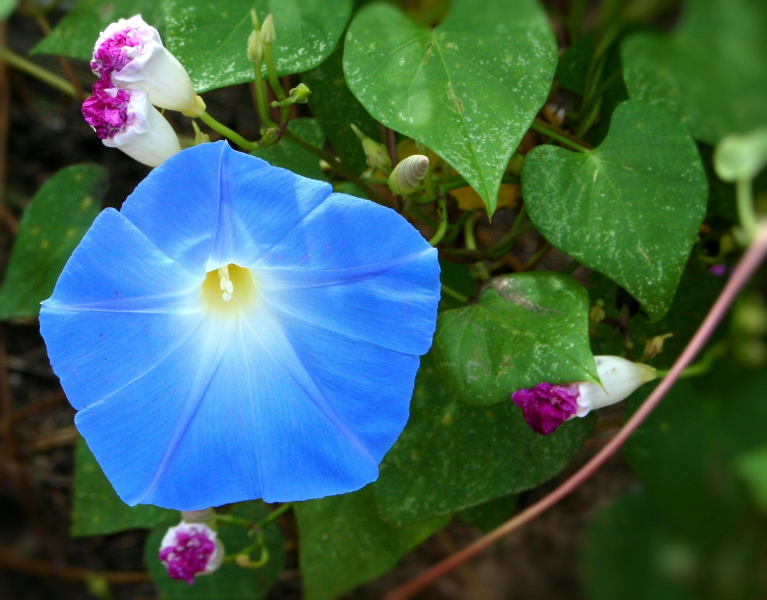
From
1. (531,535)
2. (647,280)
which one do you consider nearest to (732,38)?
(647,280)

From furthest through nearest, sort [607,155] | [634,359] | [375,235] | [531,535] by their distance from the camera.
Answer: [531,535] → [634,359] → [607,155] → [375,235]

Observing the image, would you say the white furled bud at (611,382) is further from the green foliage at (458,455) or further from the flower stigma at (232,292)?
the flower stigma at (232,292)

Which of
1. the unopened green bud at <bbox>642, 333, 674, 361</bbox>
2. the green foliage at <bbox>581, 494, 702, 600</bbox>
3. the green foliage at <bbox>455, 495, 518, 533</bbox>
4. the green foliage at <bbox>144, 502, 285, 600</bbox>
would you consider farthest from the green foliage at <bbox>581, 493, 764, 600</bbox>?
the unopened green bud at <bbox>642, 333, 674, 361</bbox>

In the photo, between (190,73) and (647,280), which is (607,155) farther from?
(190,73)

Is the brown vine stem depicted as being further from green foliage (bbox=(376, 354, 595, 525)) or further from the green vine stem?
the green vine stem

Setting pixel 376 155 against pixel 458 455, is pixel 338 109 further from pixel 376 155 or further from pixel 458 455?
pixel 458 455
